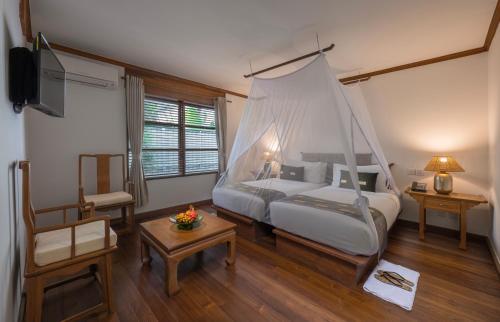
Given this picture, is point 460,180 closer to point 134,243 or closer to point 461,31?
point 461,31

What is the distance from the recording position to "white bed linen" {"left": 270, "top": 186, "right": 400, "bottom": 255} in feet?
6.40

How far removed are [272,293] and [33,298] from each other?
5.59 feet

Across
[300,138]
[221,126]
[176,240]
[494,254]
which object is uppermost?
[221,126]

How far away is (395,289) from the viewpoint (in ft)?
6.34

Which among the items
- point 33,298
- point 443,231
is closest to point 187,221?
point 33,298


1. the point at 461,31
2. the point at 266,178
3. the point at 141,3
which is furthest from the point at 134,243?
the point at 461,31

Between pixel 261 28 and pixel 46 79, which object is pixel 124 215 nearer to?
pixel 46 79

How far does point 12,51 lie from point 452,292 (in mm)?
3812

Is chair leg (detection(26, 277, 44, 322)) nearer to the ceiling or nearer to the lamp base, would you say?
the ceiling

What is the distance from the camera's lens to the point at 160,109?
159 inches

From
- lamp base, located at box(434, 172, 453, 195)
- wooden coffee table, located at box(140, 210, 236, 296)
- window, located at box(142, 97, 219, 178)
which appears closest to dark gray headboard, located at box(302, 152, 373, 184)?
lamp base, located at box(434, 172, 453, 195)

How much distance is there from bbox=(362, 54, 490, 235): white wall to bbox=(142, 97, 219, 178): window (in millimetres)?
3266

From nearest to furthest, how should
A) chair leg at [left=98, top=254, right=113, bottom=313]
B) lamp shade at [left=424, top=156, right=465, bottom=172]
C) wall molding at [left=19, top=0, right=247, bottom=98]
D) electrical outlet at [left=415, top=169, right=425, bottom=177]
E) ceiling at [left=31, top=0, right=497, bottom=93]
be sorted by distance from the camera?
1. chair leg at [left=98, top=254, right=113, bottom=313]
2. wall molding at [left=19, top=0, right=247, bottom=98]
3. ceiling at [left=31, top=0, right=497, bottom=93]
4. lamp shade at [left=424, top=156, right=465, bottom=172]
5. electrical outlet at [left=415, top=169, right=425, bottom=177]

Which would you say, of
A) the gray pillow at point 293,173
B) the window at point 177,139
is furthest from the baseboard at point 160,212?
the gray pillow at point 293,173
